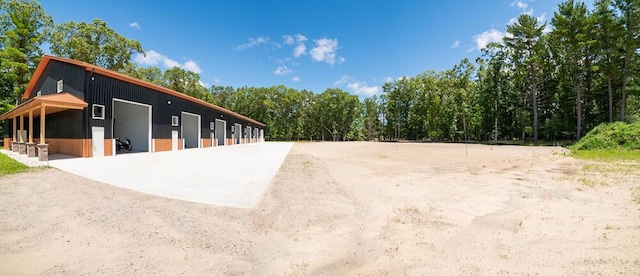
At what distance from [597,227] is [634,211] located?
1.58 m

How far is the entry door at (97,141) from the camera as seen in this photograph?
12352mm

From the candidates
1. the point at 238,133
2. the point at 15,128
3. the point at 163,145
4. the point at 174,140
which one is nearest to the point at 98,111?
the point at 163,145

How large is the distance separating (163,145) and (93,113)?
462cm

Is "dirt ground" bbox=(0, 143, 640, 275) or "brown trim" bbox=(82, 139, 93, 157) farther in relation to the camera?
"brown trim" bbox=(82, 139, 93, 157)

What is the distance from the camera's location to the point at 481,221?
4395 millimetres

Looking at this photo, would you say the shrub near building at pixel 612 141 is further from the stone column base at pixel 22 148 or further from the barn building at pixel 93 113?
the stone column base at pixel 22 148

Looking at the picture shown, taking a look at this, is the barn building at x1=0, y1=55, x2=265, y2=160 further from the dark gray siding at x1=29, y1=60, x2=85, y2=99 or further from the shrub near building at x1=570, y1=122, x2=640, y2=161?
the shrub near building at x1=570, y1=122, x2=640, y2=161

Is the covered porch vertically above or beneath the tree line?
beneath

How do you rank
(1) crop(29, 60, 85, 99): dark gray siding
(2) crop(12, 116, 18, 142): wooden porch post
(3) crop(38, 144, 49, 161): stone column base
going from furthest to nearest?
(2) crop(12, 116, 18, 142): wooden porch post → (1) crop(29, 60, 85, 99): dark gray siding → (3) crop(38, 144, 49, 161): stone column base

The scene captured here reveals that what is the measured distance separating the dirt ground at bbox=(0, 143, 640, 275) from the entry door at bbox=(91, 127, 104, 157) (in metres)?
6.82

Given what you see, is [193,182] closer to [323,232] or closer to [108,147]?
[323,232]

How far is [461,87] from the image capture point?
47906mm

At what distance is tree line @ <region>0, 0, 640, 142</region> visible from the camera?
25.4 metres

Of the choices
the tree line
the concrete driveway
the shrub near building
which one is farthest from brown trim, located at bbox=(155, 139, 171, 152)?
the shrub near building
